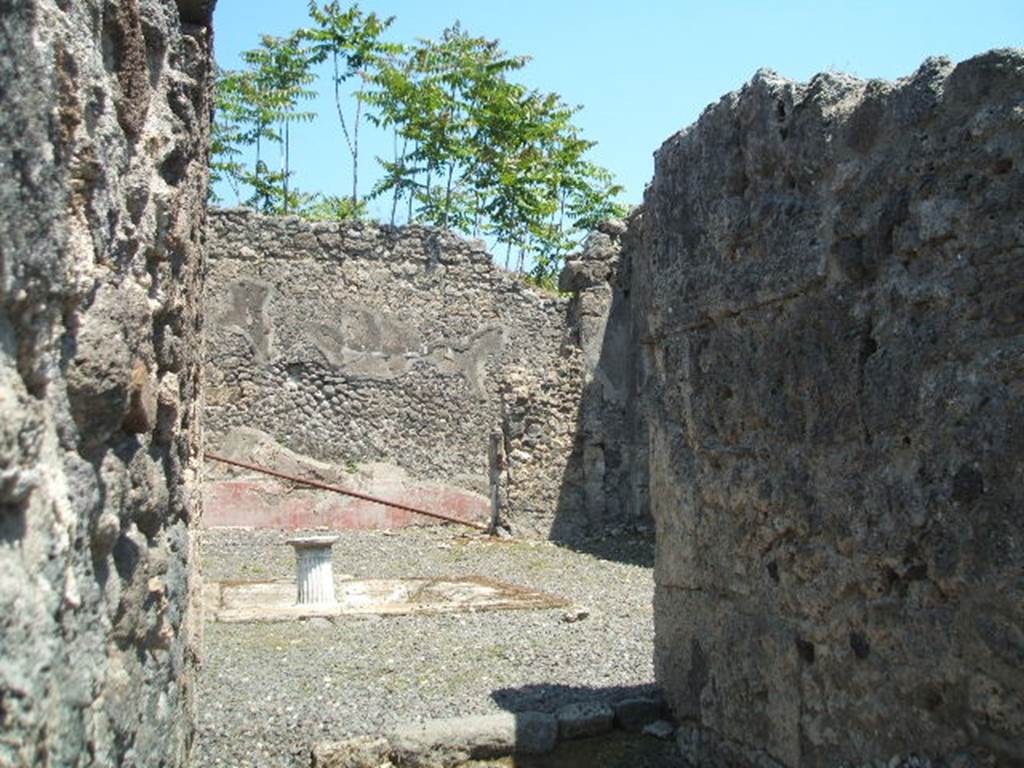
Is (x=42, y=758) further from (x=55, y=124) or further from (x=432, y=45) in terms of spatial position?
(x=432, y=45)

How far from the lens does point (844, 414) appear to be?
2.88m

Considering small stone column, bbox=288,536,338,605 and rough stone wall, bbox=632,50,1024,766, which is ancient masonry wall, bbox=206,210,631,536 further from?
rough stone wall, bbox=632,50,1024,766

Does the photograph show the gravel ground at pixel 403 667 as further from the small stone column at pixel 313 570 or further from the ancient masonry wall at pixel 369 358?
the ancient masonry wall at pixel 369 358

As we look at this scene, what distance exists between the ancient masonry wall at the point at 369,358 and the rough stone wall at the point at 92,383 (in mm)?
8205

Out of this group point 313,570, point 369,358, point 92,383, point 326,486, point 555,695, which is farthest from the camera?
point 369,358

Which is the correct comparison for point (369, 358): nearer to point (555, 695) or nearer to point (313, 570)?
point (313, 570)

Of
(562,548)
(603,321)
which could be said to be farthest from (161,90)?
(603,321)

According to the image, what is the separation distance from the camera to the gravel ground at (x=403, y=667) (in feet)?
13.6

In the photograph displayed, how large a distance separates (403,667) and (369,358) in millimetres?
6811

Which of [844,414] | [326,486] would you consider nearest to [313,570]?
[326,486]

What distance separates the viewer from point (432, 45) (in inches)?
741

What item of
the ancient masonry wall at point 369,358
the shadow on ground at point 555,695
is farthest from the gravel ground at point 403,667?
the ancient masonry wall at point 369,358

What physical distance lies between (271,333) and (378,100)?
24.8 feet

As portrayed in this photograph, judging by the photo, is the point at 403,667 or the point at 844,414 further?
the point at 403,667
